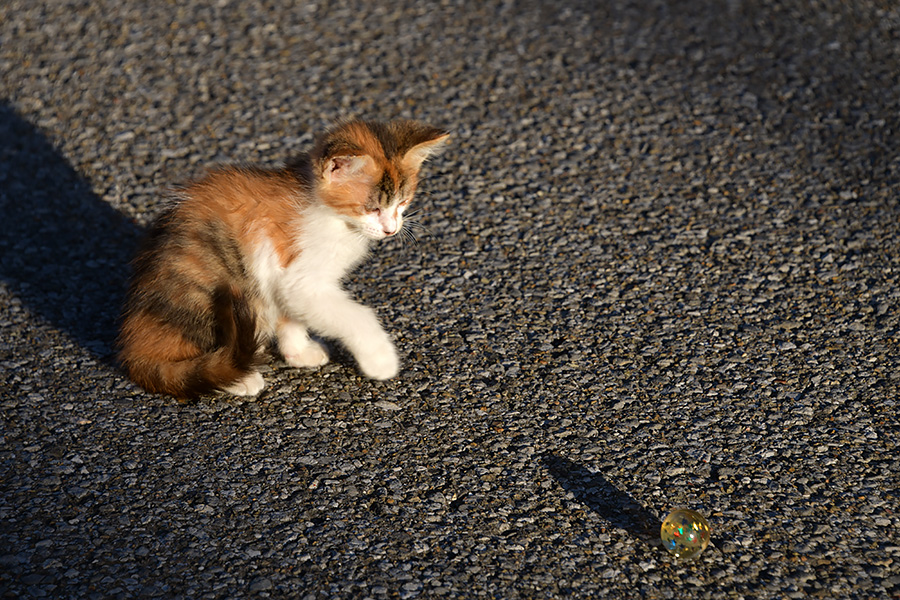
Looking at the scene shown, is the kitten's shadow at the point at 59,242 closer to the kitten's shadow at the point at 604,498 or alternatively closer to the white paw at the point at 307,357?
the white paw at the point at 307,357

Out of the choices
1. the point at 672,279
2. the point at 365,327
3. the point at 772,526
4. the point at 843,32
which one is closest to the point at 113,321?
the point at 365,327

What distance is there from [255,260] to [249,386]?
53cm

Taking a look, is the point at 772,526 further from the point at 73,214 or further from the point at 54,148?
the point at 54,148

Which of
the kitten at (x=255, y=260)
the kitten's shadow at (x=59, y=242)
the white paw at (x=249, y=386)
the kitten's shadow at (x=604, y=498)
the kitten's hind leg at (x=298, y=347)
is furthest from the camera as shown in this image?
the kitten's shadow at (x=59, y=242)

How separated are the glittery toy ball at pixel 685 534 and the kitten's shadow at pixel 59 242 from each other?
2558 millimetres

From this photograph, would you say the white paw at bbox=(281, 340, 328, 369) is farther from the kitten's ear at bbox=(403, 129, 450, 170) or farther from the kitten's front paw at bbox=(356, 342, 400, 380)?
the kitten's ear at bbox=(403, 129, 450, 170)

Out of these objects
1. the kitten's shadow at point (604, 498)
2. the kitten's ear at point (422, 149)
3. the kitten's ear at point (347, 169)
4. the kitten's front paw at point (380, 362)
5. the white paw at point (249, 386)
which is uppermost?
the kitten's ear at point (347, 169)

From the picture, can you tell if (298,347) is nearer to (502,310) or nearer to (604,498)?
(502,310)

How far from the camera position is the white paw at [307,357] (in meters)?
4.09

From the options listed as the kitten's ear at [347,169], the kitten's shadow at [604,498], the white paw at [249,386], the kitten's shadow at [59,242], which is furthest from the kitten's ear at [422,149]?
the kitten's shadow at [59,242]

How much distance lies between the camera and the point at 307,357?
4098 millimetres

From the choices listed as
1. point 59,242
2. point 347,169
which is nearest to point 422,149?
point 347,169

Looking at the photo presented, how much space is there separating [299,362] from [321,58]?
9.88 feet

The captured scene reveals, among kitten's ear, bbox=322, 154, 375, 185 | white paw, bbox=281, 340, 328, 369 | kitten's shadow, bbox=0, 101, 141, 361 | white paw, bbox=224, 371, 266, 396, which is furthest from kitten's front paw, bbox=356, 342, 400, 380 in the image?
kitten's shadow, bbox=0, 101, 141, 361
